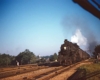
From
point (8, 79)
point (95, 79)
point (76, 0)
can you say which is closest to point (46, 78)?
point (8, 79)

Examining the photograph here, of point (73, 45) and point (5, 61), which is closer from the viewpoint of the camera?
point (73, 45)

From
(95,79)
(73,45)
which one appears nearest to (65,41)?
(73,45)

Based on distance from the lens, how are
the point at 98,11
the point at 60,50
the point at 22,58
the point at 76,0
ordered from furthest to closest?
1. the point at 22,58
2. the point at 60,50
3. the point at 98,11
4. the point at 76,0

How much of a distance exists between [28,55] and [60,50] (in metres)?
36.6

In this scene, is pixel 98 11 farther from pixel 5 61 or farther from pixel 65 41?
pixel 5 61

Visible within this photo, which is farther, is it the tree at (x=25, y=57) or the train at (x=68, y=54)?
the tree at (x=25, y=57)

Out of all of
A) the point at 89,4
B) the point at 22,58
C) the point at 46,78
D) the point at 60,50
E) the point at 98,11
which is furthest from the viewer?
the point at 22,58

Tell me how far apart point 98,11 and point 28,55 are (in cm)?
5528

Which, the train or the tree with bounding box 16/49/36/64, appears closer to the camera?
the train

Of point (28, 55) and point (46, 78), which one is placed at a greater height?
point (28, 55)

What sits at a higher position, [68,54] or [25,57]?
[25,57]

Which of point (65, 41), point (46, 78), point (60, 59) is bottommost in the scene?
point (46, 78)

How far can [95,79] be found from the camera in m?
6.21

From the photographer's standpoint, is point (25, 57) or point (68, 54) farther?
point (25, 57)
